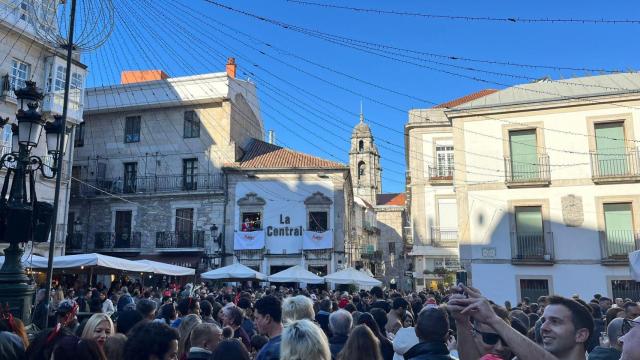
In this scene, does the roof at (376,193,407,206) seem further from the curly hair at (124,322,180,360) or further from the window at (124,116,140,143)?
the curly hair at (124,322,180,360)

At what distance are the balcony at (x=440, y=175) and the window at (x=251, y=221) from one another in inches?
394

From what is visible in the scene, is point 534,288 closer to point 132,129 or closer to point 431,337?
point 431,337

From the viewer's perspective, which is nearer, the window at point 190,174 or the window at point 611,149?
the window at point 611,149

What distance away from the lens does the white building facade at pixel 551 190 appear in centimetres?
1770

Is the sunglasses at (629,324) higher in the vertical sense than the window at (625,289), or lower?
higher

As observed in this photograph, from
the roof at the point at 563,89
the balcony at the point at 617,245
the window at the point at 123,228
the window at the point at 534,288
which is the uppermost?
the roof at the point at 563,89

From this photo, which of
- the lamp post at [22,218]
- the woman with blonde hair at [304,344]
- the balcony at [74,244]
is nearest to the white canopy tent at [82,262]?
the lamp post at [22,218]

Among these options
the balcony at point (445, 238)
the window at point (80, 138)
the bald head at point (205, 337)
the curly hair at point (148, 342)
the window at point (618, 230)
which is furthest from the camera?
the window at point (80, 138)

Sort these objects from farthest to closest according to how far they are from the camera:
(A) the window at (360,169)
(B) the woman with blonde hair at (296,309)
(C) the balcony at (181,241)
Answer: (A) the window at (360,169) → (C) the balcony at (181,241) → (B) the woman with blonde hair at (296,309)

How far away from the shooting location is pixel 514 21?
8.05m

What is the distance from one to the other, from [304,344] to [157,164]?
91.9ft

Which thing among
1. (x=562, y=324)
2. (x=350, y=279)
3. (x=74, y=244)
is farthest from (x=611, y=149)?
(x=74, y=244)

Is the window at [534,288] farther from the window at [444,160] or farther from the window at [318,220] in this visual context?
the window at [318,220]

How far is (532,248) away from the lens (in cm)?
1842
